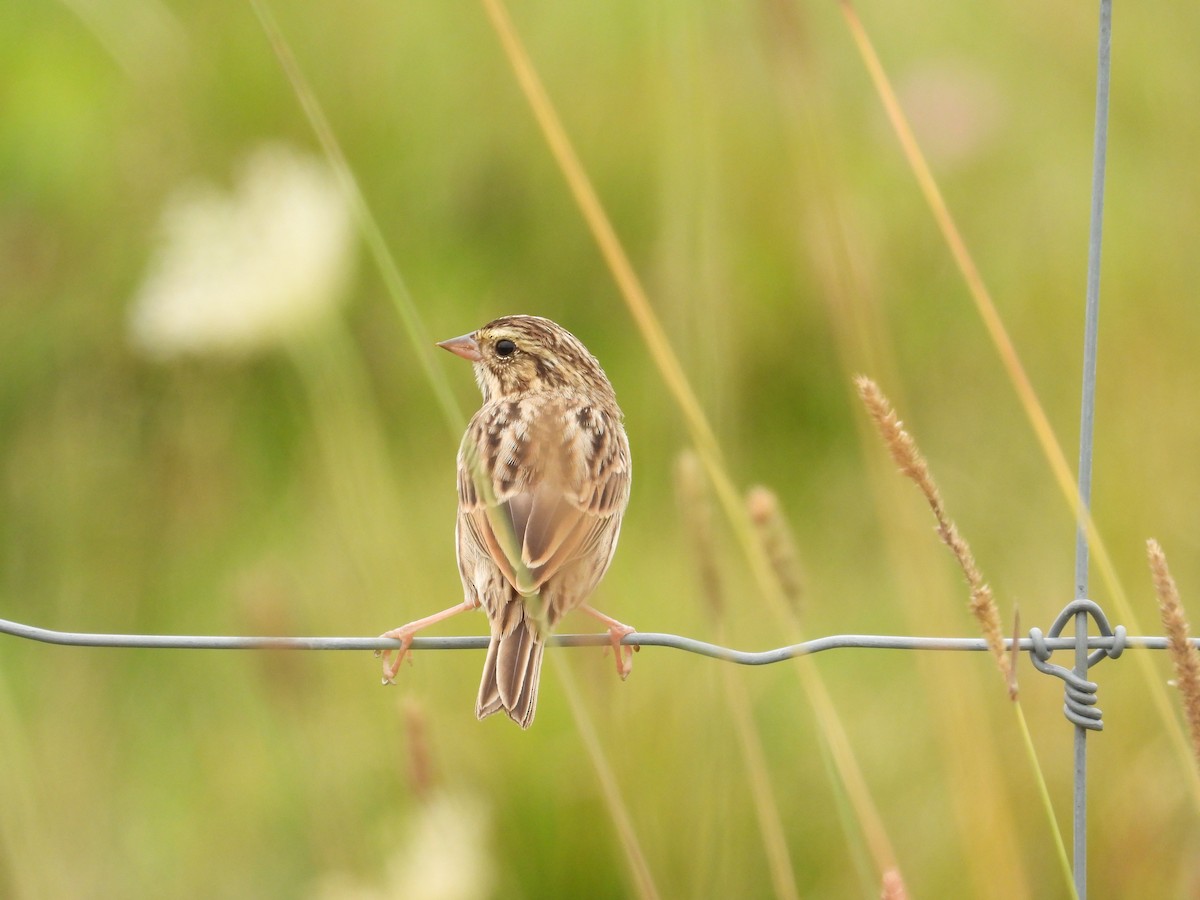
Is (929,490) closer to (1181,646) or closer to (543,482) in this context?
(1181,646)

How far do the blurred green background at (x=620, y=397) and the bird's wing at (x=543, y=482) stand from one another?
221 millimetres

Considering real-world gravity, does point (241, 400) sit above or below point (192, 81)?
below

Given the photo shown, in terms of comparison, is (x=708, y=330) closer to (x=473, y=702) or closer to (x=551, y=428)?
(x=551, y=428)

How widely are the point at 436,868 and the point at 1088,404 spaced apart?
4.37 feet

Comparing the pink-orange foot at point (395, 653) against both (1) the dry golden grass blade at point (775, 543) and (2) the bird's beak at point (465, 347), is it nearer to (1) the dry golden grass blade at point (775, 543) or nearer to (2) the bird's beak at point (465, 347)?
(1) the dry golden grass blade at point (775, 543)

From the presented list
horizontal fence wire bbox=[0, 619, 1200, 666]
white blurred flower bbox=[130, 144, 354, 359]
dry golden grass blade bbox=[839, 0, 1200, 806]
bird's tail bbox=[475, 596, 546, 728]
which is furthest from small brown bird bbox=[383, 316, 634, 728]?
dry golden grass blade bbox=[839, 0, 1200, 806]

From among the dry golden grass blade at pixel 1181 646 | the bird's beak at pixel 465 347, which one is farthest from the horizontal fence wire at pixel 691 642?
the bird's beak at pixel 465 347

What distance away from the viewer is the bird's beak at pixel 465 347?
3920 millimetres

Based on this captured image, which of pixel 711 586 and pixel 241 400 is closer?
pixel 711 586

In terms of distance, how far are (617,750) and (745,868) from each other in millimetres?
834

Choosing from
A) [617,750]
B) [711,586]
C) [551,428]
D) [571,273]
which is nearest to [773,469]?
[571,273]

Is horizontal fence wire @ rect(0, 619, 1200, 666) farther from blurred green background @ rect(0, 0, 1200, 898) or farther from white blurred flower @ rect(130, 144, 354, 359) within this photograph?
white blurred flower @ rect(130, 144, 354, 359)

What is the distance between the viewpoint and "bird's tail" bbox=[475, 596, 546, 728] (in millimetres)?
2926

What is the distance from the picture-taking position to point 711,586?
2.17 meters
